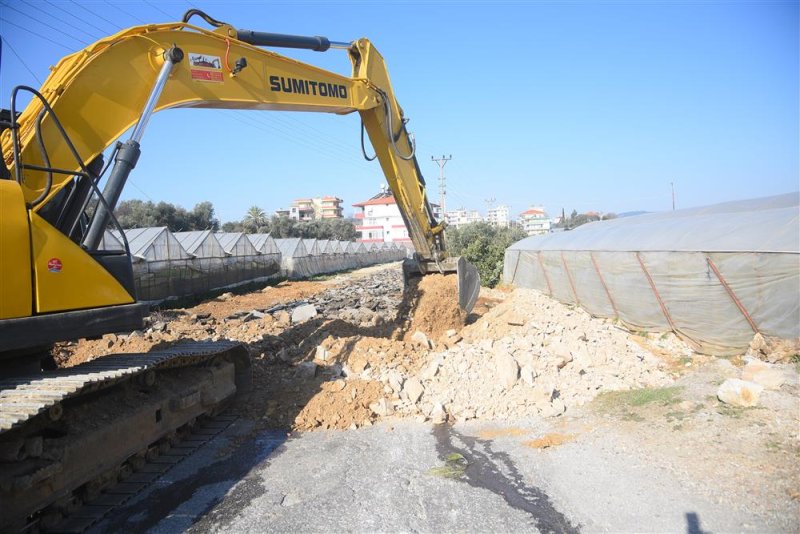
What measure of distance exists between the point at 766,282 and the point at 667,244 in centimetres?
251

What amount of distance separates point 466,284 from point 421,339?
182 centimetres

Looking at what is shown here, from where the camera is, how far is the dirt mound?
9836mm

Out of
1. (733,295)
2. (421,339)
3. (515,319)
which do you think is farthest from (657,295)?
(421,339)

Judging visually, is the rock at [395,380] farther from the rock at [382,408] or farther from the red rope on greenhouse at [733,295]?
the red rope on greenhouse at [733,295]

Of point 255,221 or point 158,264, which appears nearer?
point 158,264

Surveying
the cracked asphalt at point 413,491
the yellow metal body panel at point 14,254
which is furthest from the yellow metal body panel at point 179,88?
the cracked asphalt at point 413,491

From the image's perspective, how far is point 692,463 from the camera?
194 inches

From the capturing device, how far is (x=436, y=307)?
995 centimetres

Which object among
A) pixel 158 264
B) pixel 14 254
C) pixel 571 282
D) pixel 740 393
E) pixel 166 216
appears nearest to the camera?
pixel 14 254

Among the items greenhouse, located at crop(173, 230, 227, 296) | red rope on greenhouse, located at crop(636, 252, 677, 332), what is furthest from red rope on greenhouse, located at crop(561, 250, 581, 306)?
greenhouse, located at crop(173, 230, 227, 296)

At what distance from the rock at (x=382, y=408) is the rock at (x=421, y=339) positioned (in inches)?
88.7

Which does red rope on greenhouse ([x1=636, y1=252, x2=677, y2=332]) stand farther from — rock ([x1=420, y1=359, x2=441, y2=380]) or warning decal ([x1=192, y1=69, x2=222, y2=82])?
warning decal ([x1=192, y1=69, x2=222, y2=82])

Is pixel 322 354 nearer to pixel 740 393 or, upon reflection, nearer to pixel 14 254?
pixel 14 254

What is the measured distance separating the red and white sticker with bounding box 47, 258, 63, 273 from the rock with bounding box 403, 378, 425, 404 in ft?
14.8
